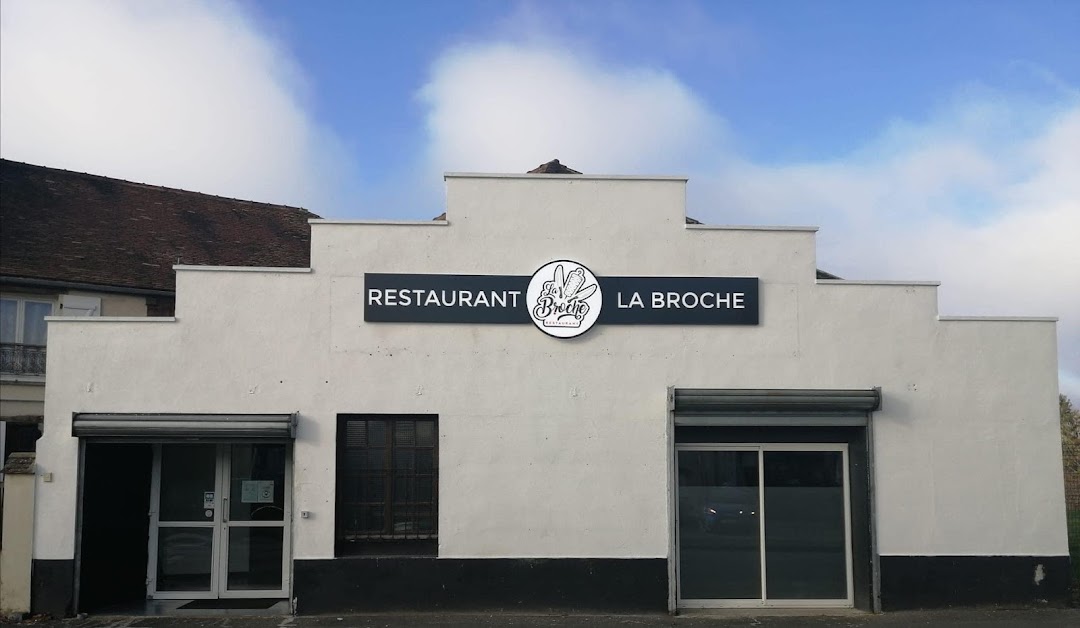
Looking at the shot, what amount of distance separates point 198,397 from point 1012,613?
33.0ft

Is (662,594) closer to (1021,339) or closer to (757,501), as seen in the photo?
(757,501)

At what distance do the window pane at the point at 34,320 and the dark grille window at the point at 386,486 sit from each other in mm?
11732

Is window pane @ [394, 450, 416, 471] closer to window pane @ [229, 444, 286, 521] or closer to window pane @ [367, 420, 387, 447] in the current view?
window pane @ [367, 420, 387, 447]

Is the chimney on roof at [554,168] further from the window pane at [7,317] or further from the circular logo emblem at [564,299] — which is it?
the window pane at [7,317]

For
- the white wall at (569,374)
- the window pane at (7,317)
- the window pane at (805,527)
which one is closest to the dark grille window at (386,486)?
the white wall at (569,374)

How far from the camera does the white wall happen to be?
36.1 ft

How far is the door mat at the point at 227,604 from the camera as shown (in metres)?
11.4

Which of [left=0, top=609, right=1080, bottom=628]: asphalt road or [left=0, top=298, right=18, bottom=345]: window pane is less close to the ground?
[left=0, top=298, right=18, bottom=345]: window pane

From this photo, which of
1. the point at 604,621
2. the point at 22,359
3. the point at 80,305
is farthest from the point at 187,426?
the point at 22,359

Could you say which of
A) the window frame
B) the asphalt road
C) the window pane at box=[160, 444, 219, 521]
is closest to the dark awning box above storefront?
the asphalt road

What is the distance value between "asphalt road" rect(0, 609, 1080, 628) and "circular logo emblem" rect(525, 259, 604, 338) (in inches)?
132

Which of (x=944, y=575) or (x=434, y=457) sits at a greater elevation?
(x=434, y=457)

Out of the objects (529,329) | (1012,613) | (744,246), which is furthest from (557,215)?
(1012,613)

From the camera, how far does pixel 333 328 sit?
1117 cm
